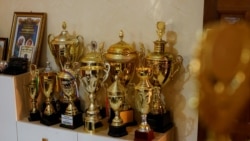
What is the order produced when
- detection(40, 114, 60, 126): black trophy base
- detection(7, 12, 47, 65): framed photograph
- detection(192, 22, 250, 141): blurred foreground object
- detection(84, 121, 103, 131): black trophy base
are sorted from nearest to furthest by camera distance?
detection(192, 22, 250, 141): blurred foreground object → detection(84, 121, 103, 131): black trophy base → detection(40, 114, 60, 126): black trophy base → detection(7, 12, 47, 65): framed photograph

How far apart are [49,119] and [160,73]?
562mm

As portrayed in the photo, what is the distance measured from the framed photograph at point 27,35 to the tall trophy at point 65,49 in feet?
0.47

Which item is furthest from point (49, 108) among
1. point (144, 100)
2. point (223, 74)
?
point (223, 74)

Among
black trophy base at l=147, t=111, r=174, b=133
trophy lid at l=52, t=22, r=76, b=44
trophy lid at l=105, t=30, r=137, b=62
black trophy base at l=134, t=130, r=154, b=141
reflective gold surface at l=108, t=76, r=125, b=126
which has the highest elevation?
trophy lid at l=52, t=22, r=76, b=44

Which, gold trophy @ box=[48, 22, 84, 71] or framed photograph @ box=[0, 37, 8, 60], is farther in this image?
framed photograph @ box=[0, 37, 8, 60]

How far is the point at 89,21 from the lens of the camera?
162 centimetres

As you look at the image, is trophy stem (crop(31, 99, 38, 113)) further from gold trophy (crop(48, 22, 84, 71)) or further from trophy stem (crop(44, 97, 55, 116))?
gold trophy (crop(48, 22, 84, 71))

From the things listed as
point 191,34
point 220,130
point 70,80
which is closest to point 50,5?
point 70,80

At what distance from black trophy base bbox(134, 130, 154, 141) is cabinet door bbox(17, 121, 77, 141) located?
0.92 feet

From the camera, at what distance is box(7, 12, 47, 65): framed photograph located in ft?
5.70

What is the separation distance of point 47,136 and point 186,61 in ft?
2.32

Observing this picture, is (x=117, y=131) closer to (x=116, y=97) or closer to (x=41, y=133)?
(x=116, y=97)

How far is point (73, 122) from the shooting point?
1.48 metres

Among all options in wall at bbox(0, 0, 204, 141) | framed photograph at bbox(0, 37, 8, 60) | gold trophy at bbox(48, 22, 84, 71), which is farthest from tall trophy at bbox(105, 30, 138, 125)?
framed photograph at bbox(0, 37, 8, 60)
